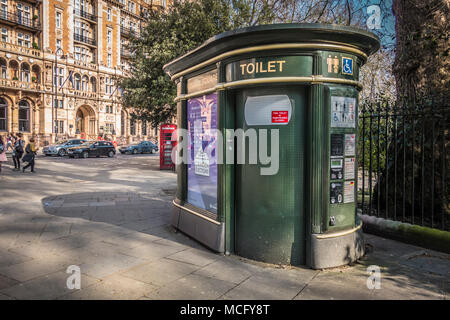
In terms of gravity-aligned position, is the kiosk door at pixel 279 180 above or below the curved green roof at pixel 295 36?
below

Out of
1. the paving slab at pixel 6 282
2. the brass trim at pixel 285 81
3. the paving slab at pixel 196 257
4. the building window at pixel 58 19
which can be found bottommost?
the paving slab at pixel 196 257

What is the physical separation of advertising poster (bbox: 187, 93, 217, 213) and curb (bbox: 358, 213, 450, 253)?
2.97 meters

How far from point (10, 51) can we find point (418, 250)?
4399cm

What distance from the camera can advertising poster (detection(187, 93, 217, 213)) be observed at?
17.0 feet

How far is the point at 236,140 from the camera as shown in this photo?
15.7ft

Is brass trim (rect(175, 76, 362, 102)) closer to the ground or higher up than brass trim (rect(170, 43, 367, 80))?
closer to the ground

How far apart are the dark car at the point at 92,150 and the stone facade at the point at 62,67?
7.90m

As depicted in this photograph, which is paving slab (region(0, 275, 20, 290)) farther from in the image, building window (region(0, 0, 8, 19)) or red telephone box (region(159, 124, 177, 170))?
building window (region(0, 0, 8, 19))

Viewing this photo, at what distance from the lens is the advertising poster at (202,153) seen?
5.18 meters

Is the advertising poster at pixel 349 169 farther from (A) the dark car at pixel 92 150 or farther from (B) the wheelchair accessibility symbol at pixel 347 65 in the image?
(A) the dark car at pixel 92 150

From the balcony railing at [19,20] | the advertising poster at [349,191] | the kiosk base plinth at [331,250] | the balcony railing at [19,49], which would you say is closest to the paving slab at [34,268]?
the kiosk base plinth at [331,250]

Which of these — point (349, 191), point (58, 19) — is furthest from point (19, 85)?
point (349, 191)

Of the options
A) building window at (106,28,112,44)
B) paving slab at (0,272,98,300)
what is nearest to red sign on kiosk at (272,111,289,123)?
paving slab at (0,272,98,300)
